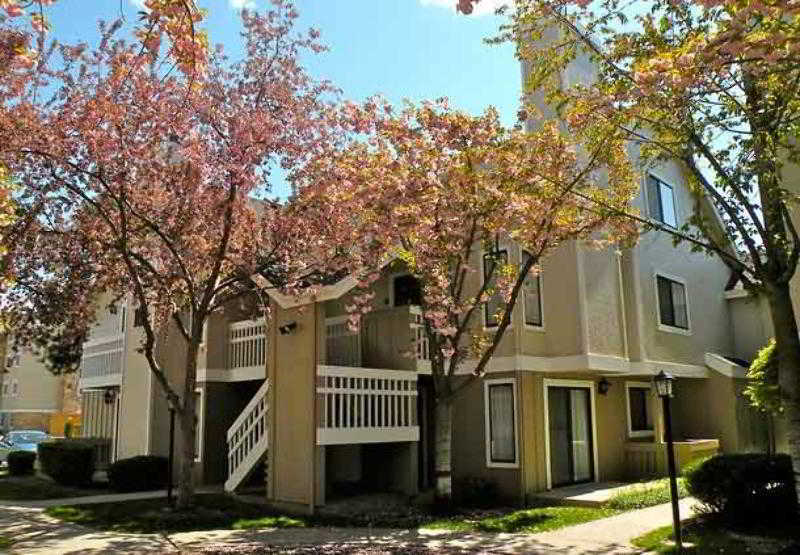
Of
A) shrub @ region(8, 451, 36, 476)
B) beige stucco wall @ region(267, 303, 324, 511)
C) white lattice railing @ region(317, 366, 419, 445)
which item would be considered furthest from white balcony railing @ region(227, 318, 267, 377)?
shrub @ region(8, 451, 36, 476)

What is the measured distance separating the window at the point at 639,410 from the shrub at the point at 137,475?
11177 millimetres

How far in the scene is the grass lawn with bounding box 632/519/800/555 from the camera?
921 centimetres

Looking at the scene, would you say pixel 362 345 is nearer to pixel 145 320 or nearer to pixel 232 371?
pixel 232 371

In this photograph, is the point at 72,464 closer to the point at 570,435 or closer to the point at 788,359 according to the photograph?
the point at 570,435

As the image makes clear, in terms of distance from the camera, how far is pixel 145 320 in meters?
12.7

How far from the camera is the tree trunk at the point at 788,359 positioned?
8.90m

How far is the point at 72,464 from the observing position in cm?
1816

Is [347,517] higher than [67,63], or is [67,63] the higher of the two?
[67,63]

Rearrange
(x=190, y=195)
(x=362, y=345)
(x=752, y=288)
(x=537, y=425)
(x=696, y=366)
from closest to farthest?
(x=752, y=288), (x=190, y=195), (x=537, y=425), (x=362, y=345), (x=696, y=366)

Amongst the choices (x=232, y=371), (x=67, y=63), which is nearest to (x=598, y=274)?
(x=232, y=371)

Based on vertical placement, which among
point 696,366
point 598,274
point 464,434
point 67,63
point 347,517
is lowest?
point 347,517

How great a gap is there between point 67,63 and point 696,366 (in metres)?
16.3

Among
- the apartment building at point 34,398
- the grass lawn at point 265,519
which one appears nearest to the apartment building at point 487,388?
the grass lawn at point 265,519

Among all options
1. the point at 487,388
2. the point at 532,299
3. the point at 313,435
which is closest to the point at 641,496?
the point at 487,388
